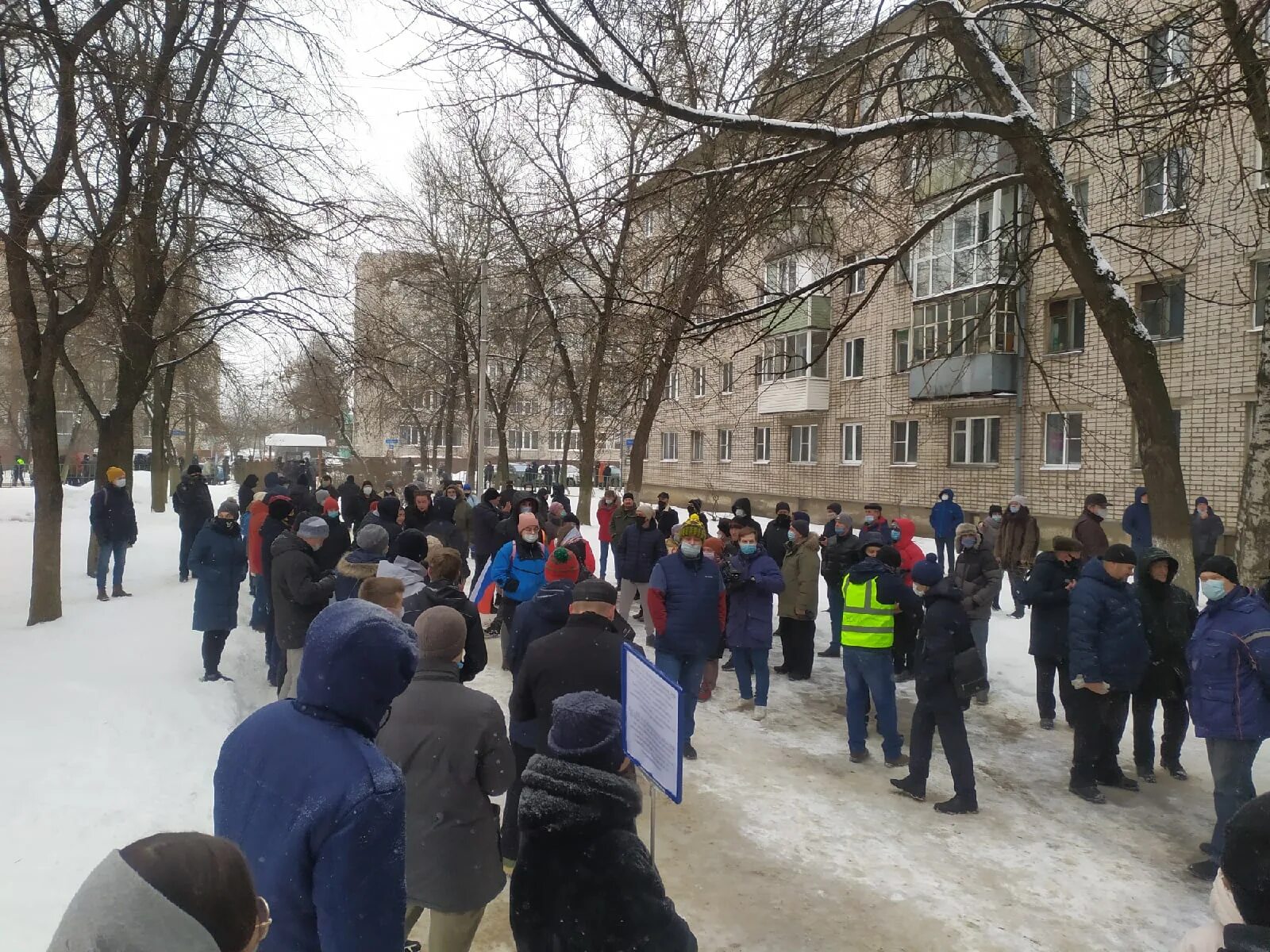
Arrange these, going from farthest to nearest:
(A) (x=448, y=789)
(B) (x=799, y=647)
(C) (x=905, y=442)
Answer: (C) (x=905, y=442), (B) (x=799, y=647), (A) (x=448, y=789)

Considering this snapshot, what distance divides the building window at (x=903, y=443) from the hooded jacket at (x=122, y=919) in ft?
81.2

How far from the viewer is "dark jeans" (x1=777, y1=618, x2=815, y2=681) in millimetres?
8953

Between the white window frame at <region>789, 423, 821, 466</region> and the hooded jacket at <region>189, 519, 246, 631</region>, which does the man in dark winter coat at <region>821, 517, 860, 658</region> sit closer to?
the hooded jacket at <region>189, 519, 246, 631</region>

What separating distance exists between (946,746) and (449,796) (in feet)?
12.7

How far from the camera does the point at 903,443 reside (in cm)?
2489

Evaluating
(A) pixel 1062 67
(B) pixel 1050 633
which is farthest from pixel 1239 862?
(A) pixel 1062 67

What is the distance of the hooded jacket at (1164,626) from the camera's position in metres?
5.96

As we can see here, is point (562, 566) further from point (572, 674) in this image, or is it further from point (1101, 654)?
point (1101, 654)

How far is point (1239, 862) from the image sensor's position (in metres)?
1.69

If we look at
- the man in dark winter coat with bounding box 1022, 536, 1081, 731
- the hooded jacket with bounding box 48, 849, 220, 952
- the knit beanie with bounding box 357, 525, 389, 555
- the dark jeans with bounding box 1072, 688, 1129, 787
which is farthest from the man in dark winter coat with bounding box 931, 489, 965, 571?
the hooded jacket with bounding box 48, 849, 220, 952

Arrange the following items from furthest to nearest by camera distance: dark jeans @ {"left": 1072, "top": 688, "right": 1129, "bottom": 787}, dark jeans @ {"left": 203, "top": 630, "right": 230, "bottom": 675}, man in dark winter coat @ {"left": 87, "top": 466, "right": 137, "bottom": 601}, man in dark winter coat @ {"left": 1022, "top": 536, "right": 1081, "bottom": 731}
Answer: man in dark winter coat @ {"left": 87, "top": 466, "right": 137, "bottom": 601} < dark jeans @ {"left": 203, "top": 630, "right": 230, "bottom": 675} < man in dark winter coat @ {"left": 1022, "top": 536, "right": 1081, "bottom": 731} < dark jeans @ {"left": 1072, "top": 688, "right": 1129, "bottom": 787}

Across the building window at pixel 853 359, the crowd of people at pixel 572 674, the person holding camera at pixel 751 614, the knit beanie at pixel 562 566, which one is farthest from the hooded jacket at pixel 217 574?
the building window at pixel 853 359

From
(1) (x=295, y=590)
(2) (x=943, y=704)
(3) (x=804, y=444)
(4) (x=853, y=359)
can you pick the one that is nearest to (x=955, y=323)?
(4) (x=853, y=359)

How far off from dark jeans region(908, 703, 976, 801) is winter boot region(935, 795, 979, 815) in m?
0.03
